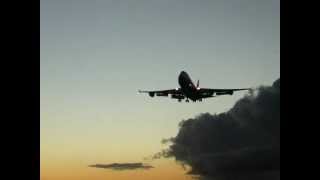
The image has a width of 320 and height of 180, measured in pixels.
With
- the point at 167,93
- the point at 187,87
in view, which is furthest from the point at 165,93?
the point at 187,87

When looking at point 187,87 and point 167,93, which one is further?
point 187,87

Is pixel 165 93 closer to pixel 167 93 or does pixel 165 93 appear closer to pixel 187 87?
pixel 167 93

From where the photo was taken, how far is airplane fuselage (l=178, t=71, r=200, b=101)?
7003 centimetres

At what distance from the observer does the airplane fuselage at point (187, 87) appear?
70.0 m

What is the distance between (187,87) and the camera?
7312 cm
